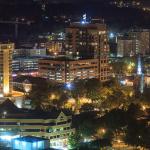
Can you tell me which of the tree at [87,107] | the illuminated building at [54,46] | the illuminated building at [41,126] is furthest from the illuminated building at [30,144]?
the illuminated building at [54,46]

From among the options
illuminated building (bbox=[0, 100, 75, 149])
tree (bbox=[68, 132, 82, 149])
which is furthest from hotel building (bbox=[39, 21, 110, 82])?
tree (bbox=[68, 132, 82, 149])

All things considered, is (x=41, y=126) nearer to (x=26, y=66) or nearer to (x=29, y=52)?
(x=26, y=66)

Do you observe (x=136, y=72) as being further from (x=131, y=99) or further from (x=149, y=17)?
(x=149, y=17)

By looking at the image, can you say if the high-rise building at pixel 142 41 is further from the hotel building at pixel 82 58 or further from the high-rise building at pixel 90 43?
the hotel building at pixel 82 58

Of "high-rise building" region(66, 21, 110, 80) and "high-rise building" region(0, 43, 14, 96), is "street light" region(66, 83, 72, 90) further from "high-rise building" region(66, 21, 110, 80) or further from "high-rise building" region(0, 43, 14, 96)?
"high-rise building" region(66, 21, 110, 80)

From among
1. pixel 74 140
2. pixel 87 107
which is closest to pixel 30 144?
pixel 74 140

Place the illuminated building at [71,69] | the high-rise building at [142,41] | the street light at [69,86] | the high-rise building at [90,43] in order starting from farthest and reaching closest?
the high-rise building at [142,41] < the high-rise building at [90,43] < the illuminated building at [71,69] < the street light at [69,86]
